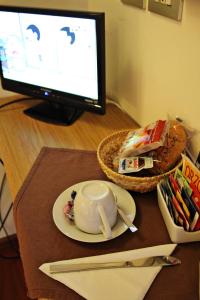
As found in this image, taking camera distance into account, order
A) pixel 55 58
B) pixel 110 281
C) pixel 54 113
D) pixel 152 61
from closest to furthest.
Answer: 1. pixel 110 281
2. pixel 152 61
3. pixel 55 58
4. pixel 54 113

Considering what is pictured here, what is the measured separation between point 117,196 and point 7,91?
876 mm

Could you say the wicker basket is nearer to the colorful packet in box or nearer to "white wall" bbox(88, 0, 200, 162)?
the colorful packet in box

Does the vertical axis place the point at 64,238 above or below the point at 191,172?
below

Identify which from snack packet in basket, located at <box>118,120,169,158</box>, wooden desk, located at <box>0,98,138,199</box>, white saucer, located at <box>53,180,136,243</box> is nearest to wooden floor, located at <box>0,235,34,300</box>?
wooden desk, located at <box>0,98,138,199</box>

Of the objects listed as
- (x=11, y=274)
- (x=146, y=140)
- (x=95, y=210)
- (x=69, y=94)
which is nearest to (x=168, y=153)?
(x=146, y=140)

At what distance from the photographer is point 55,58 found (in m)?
1.16

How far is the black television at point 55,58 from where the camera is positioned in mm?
1057

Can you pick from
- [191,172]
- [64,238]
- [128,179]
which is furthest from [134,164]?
[64,238]

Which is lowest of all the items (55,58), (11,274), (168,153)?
(11,274)

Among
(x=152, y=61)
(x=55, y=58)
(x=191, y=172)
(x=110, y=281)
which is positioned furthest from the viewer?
(x=55, y=58)

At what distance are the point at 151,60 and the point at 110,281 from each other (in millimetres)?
699

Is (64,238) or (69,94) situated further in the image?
(69,94)

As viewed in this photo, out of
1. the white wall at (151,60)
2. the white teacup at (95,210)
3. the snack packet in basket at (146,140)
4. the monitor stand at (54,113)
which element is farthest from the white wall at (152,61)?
the white teacup at (95,210)

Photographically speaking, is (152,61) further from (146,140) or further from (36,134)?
(36,134)
